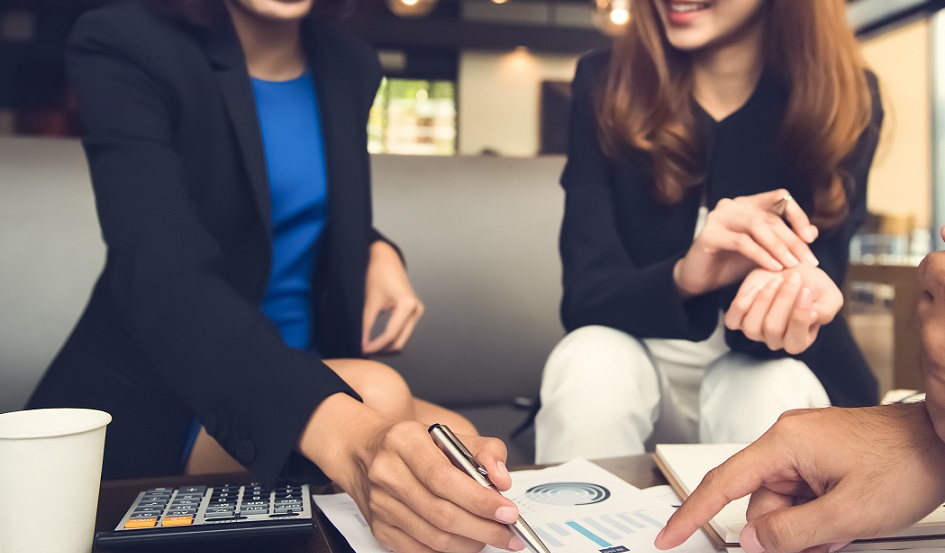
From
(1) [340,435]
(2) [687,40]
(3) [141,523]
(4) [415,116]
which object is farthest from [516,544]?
(4) [415,116]

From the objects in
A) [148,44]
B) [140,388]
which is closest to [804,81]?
[148,44]

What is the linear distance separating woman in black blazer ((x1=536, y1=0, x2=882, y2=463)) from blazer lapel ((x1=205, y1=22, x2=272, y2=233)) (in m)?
0.43

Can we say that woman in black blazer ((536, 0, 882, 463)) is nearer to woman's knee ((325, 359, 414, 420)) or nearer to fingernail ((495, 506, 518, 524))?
woman's knee ((325, 359, 414, 420))

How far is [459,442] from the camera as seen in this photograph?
0.45 m

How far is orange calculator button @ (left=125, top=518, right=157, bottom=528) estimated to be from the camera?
1.67 feet

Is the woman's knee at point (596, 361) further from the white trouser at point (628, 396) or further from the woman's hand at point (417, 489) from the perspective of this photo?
the woman's hand at point (417, 489)

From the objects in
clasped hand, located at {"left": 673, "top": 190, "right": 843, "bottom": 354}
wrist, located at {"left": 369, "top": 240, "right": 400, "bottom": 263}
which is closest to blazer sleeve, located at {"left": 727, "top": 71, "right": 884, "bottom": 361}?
clasped hand, located at {"left": 673, "top": 190, "right": 843, "bottom": 354}

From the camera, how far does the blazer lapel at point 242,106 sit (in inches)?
37.9

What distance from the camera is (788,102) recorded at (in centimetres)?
115

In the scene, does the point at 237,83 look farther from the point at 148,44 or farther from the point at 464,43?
the point at 464,43

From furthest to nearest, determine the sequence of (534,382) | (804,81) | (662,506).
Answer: (534,382) → (804,81) → (662,506)

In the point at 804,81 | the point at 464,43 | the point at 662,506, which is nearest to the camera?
the point at 662,506

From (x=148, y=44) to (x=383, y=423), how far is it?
647 millimetres

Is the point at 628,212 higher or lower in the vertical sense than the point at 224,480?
higher
